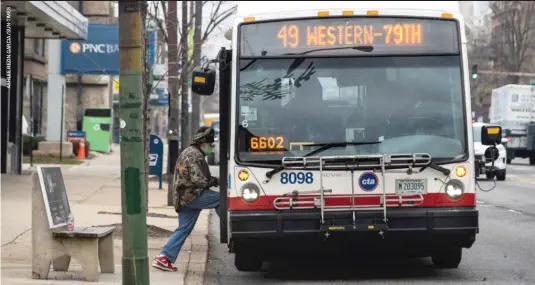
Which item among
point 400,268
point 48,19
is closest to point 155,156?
point 48,19

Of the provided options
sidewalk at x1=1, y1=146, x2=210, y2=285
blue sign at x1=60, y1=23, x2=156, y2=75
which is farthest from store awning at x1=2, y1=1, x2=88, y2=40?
blue sign at x1=60, y1=23, x2=156, y2=75

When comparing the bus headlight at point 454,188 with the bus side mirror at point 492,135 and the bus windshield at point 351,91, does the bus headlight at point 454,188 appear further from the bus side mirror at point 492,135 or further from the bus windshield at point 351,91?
the bus side mirror at point 492,135

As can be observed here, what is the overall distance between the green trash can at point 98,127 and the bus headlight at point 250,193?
3343cm

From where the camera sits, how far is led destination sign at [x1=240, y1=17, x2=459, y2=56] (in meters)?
9.47

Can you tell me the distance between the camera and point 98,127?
42812 mm

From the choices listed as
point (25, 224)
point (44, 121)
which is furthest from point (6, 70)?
point (44, 121)

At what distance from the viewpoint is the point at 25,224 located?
44.7ft

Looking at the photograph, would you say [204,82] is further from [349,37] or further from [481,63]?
[481,63]

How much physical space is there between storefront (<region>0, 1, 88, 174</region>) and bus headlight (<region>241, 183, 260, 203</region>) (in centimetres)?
1409

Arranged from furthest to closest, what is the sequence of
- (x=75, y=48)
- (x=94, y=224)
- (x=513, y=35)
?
1. (x=513, y=35)
2. (x=75, y=48)
3. (x=94, y=224)

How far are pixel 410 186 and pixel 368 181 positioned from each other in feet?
1.38

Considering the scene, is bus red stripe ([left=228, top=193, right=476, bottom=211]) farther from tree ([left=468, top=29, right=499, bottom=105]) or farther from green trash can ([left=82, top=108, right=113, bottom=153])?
tree ([left=468, top=29, right=499, bottom=105])

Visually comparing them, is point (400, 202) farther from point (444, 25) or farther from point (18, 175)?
point (18, 175)

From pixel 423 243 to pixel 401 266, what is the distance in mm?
1640
